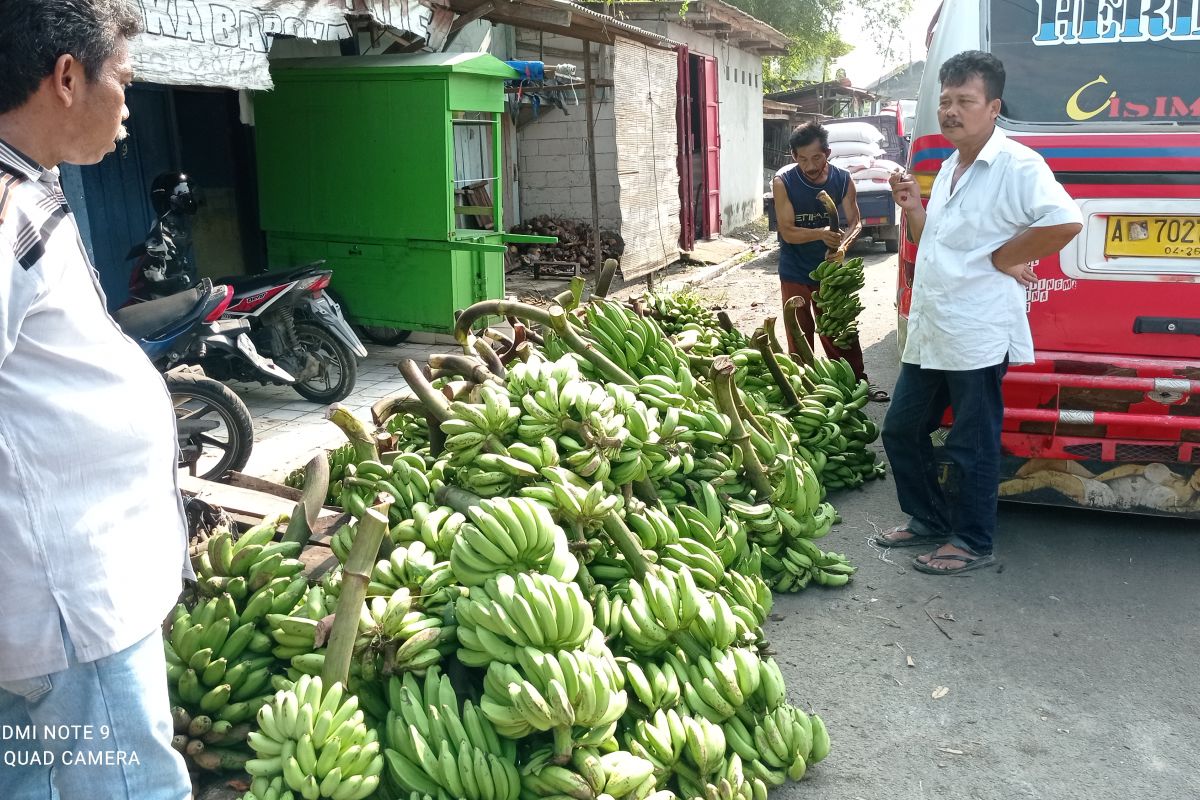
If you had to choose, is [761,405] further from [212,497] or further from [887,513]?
[212,497]

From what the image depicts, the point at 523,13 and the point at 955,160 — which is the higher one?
the point at 523,13

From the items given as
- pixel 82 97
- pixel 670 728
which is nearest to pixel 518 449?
pixel 670 728

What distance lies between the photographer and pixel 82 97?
68.6 inches

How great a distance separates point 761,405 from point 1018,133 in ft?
5.56

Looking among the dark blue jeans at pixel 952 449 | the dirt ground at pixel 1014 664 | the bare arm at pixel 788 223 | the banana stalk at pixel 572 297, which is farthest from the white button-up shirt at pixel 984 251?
the bare arm at pixel 788 223

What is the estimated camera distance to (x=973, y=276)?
4.10 metres

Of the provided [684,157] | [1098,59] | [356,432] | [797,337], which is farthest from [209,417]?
[684,157]

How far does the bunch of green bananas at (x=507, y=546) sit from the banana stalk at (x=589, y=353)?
4.59ft

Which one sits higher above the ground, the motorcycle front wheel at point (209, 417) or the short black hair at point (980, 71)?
the short black hair at point (980, 71)

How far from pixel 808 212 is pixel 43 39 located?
5.49 metres

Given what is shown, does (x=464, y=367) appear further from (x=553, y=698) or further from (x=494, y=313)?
(x=553, y=698)

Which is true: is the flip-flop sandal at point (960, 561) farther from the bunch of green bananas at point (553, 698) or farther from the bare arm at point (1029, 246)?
the bunch of green bananas at point (553, 698)

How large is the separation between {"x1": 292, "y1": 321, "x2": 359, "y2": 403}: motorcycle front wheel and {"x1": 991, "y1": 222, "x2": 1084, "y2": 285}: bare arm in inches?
176

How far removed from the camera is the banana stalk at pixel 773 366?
17.3 ft
